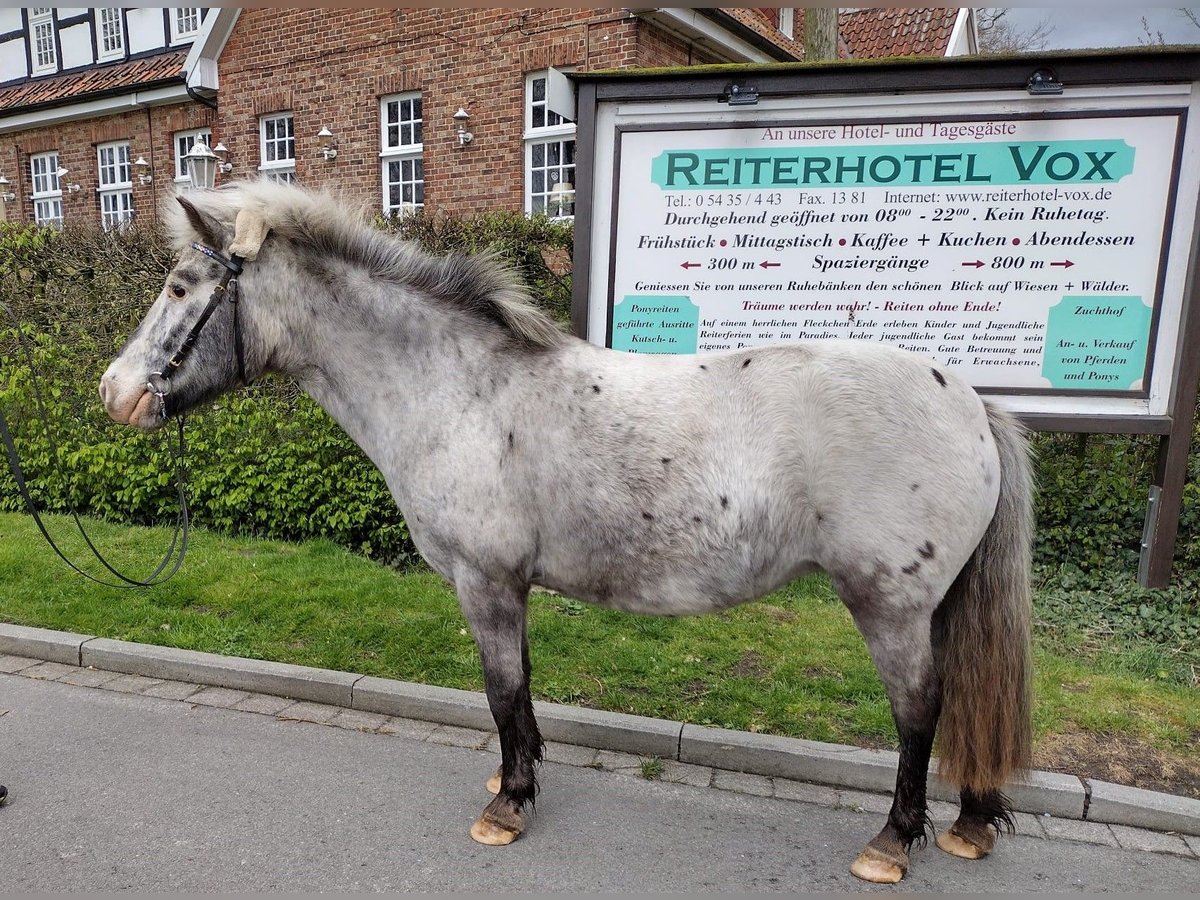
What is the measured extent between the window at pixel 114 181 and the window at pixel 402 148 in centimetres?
645

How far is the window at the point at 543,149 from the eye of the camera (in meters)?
10.8

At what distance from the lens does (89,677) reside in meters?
4.08

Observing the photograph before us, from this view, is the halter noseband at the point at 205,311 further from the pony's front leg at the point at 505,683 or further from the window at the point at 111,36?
the window at the point at 111,36

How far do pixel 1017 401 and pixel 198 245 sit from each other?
14.2ft

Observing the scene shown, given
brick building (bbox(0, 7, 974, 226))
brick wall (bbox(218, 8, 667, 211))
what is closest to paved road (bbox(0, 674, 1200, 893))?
brick building (bbox(0, 7, 974, 226))

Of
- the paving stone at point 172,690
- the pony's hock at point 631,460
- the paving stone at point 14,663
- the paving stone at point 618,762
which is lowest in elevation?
the paving stone at point 14,663

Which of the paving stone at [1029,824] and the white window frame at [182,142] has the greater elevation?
the white window frame at [182,142]

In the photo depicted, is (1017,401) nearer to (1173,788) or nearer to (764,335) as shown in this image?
(764,335)

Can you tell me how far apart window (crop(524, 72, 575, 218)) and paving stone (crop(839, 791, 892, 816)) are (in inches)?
361

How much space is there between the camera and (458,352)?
2676mm

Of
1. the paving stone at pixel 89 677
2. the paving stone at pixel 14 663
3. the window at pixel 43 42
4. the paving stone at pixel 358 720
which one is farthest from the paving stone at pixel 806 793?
the window at pixel 43 42

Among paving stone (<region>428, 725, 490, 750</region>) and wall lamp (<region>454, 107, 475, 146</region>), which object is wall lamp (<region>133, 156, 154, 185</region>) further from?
paving stone (<region>428, 725, 490, 750</region>)

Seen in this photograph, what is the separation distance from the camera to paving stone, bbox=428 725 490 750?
11.4 ft

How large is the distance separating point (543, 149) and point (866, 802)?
10.1 metres
